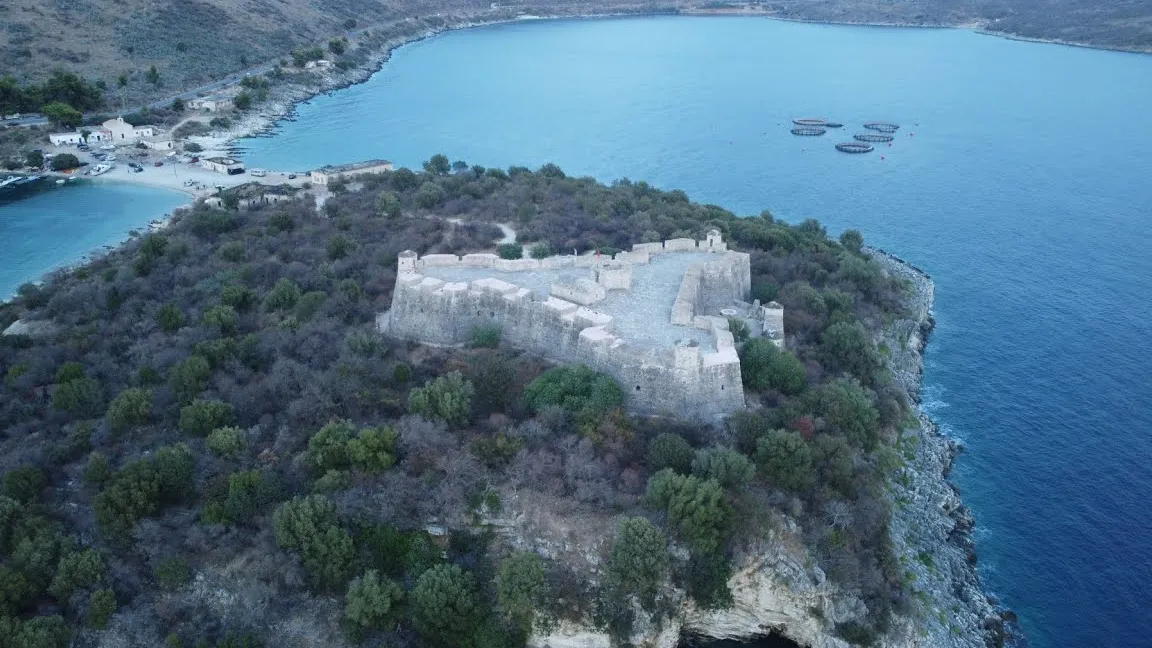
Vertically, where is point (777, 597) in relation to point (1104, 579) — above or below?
above

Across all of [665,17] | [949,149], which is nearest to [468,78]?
[949,149]

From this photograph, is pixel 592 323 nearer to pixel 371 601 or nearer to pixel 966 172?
pixel 371 601

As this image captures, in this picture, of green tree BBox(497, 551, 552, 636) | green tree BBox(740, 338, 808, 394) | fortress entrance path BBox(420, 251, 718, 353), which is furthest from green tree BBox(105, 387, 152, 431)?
green tree BBox(740, 338, 808, 394)

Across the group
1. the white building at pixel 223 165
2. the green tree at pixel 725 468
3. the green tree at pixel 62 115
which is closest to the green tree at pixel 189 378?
the green tree at pixel 725 468

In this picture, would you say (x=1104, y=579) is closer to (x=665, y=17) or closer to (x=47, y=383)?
(x=47, y=383)

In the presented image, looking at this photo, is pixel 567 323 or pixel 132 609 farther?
pixel 567 323

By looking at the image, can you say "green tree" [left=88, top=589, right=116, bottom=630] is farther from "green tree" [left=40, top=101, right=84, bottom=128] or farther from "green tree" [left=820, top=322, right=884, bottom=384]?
"green tree" [left=40, top=101, right=84, bottom=128]

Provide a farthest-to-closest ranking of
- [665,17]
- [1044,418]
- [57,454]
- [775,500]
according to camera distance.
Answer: [665,17]
[1044,418]
[57,454]
[775,500]
